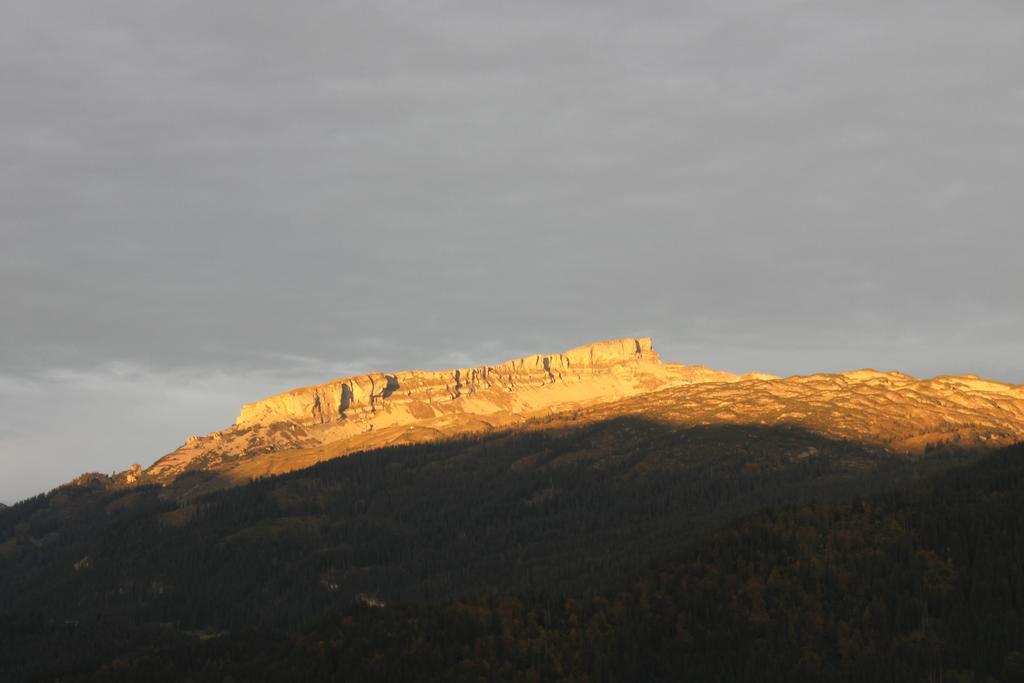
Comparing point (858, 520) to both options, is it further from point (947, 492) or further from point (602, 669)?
point (602, 669)

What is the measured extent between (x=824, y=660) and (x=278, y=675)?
93559 millimetres

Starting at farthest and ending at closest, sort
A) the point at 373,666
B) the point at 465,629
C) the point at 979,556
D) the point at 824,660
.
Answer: the point at 465,629 < the point at 373,666 < the point at 979,556 < the point at 824,660

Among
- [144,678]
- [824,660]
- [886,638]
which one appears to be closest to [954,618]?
[886,638]

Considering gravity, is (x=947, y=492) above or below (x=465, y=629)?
above

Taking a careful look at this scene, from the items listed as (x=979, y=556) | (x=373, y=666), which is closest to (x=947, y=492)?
(x=979, y=556)

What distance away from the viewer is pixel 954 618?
145 m

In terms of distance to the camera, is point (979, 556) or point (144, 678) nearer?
point (979, 556)

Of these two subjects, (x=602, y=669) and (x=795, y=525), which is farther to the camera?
(x=795, y=525)

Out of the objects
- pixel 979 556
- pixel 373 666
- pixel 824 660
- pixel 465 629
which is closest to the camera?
pixel 824 660

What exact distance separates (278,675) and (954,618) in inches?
4418

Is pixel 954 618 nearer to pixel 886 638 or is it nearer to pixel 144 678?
pixel 886 638

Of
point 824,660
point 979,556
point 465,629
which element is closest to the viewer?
point 824,660

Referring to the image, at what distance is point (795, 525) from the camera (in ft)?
632

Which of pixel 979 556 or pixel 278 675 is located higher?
pixel 979 556
